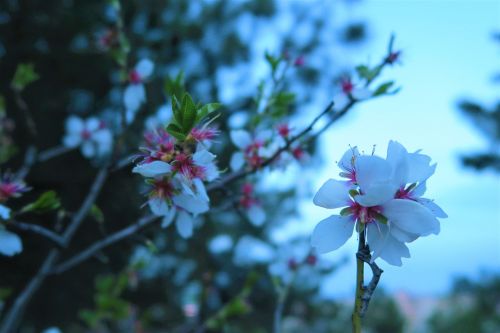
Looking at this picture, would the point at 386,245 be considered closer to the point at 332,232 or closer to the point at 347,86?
the point at 332,232

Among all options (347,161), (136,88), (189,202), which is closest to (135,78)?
(136,88)

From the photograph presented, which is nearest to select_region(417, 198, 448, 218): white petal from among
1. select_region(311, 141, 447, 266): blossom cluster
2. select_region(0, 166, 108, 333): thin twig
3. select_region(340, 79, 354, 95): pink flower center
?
select_region(311, 141, 447, 266): blossom cluster

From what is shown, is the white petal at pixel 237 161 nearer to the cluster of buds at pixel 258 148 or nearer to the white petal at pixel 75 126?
the cluster of buds at pixel 258 148

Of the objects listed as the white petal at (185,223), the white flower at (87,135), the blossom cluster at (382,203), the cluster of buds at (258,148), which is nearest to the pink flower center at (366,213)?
the blossom cluster at (382,203)

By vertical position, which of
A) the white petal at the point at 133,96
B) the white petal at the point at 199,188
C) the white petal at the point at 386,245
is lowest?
the white petal at the point at 386,245

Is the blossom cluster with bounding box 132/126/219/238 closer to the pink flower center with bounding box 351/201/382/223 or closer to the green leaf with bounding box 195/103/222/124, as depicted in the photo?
the green leaf with bounding box 195/103/222/124

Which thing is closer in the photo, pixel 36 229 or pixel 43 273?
pixel 36 229

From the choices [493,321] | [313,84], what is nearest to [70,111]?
[313,84]
